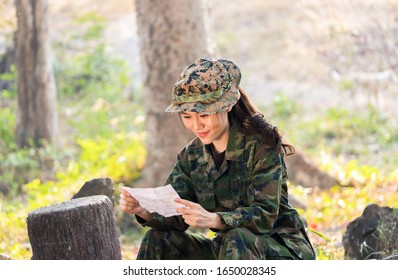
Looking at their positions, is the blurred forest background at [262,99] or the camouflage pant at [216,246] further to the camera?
the blurred forest background at [262,99]

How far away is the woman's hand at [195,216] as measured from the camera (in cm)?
390

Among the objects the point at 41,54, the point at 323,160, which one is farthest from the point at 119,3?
the point at 323,160

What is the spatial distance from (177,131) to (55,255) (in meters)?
3.53

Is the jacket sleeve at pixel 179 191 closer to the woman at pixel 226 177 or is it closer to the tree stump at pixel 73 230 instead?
the woman at pixel 226 177

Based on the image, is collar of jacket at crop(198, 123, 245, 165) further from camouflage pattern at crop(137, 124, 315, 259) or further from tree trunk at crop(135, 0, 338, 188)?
tree trunk at crop(135, 0, 338, 188)

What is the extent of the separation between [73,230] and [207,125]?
88 cm

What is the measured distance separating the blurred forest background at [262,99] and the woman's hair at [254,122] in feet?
5.40

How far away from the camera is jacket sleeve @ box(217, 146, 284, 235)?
159 inches

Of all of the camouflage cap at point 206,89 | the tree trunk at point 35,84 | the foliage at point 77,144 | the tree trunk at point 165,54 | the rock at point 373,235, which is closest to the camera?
the camouflage cap at point 206,89

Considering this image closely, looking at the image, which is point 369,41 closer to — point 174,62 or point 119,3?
point 119,3

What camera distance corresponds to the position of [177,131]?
312 inches

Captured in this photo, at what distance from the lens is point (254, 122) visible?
14.2ft

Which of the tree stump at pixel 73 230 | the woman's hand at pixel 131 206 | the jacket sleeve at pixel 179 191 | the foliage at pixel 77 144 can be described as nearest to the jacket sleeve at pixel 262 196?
the jacket sleeve at pixel 179 191
